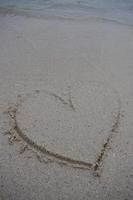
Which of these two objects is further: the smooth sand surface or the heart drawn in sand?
the heart drawn in sand

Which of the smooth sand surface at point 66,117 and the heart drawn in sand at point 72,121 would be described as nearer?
the smooth sand surface at point 66,117

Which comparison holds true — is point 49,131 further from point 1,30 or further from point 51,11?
point 51,11

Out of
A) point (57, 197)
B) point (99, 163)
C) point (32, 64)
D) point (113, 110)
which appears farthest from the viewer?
point (32, 64)

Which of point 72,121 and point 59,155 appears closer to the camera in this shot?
point 59,155

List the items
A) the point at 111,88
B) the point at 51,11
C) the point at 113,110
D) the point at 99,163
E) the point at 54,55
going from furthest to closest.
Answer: the point at 51,11
the point at 54,55
the point at 111,88
the point at 113,110
the point at 99,163

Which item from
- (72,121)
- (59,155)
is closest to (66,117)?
(72,121)

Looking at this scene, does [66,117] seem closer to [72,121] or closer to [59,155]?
[72,121]

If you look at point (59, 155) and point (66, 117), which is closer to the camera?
point (59, 155)

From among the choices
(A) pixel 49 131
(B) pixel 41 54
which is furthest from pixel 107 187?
(B) pixel 41 54
